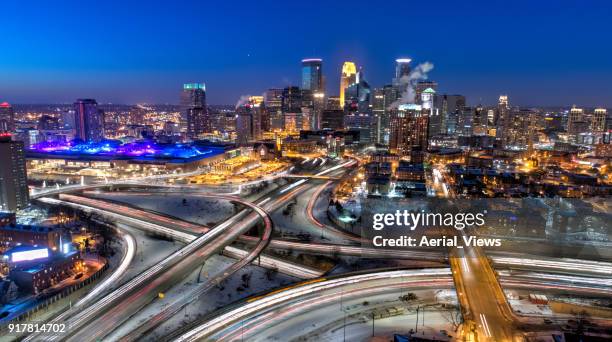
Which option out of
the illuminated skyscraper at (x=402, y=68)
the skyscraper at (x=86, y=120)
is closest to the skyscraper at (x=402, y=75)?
the illuminated skyscraper at (x=402, y=68)

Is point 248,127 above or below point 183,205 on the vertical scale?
above

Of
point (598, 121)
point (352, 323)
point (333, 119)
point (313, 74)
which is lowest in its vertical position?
point (352, 323)

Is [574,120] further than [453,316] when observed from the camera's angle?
Yes

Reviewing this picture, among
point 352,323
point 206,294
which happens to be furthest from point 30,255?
point 352,323

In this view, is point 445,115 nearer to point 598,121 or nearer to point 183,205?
point 598,121

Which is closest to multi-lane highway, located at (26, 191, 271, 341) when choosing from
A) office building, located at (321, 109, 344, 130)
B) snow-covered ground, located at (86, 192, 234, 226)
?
snow-covered ground, located at (86, 192, 234, 226)

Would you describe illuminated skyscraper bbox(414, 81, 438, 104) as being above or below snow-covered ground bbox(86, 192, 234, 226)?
above

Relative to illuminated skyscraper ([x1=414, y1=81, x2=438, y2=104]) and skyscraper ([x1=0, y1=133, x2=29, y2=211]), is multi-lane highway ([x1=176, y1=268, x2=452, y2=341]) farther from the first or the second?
illuminated skyscraper ([x1=414, y1=81, x2=438, y2=104])
